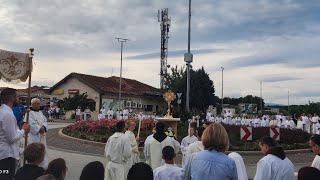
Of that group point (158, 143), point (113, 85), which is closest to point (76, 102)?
point (113, 85)

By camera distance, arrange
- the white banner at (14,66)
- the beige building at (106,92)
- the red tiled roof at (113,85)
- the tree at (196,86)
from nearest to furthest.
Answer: the white banner at (14,66) → the beige building at (106,92) → the red tiled roof at (113,85) → the tree at (196,86)

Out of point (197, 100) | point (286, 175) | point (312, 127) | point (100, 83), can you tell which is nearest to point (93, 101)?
point (100, 83)

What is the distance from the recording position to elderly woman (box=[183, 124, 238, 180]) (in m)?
4.88

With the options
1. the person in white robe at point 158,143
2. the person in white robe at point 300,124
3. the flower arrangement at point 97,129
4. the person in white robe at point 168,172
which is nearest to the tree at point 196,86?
the person in white robe at point 300,124

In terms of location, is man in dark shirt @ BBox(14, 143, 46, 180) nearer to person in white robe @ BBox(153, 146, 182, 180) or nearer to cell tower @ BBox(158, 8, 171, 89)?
person in white robe @ BBox(153, 146, 182, 180)

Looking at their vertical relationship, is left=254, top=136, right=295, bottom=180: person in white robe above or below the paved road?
above

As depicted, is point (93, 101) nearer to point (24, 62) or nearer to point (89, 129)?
point (89, 129)

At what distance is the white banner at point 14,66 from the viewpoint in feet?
27.5

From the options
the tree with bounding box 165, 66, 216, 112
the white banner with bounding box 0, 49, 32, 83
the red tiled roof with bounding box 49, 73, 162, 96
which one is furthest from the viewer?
the tree with bounding box 165, 66, 216, 112

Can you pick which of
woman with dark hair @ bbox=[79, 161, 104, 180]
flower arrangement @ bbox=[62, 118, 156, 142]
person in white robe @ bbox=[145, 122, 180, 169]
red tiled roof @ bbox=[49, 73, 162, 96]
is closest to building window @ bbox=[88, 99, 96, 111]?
red tiled roof @ bbox=[49, 73, 162, 96]

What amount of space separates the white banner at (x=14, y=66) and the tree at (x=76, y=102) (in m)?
46.3

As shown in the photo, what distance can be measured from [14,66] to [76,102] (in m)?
46.5

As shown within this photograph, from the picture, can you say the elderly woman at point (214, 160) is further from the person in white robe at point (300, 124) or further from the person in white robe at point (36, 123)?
the person in white robe at point (300, 124)

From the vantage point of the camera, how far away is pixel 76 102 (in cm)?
5431
